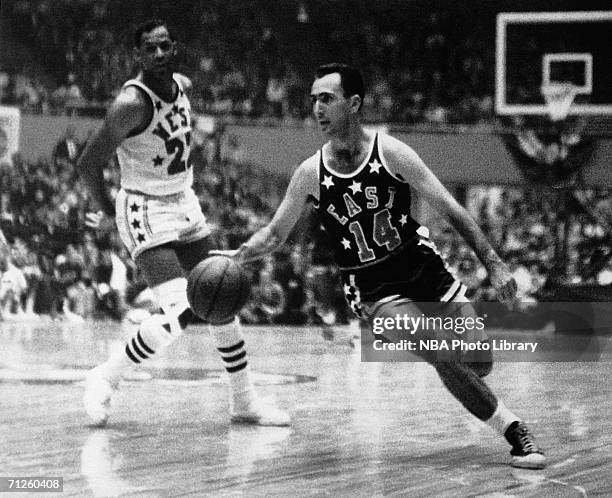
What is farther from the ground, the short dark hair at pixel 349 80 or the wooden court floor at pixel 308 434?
the short dark hair at pixel 349 80

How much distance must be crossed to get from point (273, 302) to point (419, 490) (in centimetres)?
963

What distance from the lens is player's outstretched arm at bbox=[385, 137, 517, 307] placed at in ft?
12.4

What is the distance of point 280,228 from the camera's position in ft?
14.1

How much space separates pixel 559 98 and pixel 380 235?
29.3 ft

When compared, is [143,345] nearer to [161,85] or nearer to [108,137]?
[108,137]

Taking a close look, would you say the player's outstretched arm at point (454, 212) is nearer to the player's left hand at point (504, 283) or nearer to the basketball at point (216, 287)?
the player's left hand at point (504, 283)

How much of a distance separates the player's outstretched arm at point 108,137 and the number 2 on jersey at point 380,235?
1.32m

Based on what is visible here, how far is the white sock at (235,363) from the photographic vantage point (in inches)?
195

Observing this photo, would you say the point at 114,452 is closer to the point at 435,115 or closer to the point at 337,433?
the point at 337,433

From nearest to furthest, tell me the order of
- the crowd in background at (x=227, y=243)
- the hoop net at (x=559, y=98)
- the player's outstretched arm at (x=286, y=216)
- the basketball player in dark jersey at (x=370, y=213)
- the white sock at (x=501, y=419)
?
the white sock at (x=501, y=419), the basketball player in dark jersey at (x=370, y=213), the player's outstretched arm at (x=286, y=216), the crowd in background at (x=227, y=243), the hoop net at (x=559, y=98)

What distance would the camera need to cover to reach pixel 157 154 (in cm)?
508

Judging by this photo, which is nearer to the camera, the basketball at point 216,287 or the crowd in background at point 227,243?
the basketball at point 216,287

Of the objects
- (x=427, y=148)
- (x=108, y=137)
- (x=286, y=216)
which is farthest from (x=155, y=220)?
(x=427, y=148)

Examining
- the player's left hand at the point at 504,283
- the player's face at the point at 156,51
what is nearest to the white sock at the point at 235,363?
the player's face at the point at 156,51
